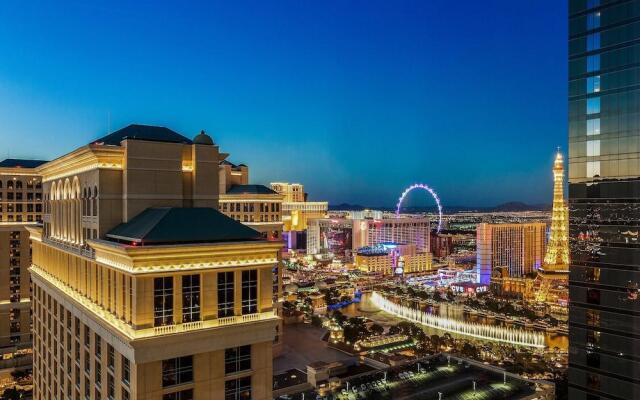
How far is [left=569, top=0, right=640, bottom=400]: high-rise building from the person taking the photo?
30984 millimetres

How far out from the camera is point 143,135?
28781 millimetres

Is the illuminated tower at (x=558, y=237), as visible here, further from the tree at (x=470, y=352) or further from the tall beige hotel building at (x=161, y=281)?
the tall beige hotel building at (x=161, y=281)

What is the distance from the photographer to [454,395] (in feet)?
155

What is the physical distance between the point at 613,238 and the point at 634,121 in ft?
24.8

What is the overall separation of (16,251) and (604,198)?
73.2 m

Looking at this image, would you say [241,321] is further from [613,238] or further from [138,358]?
[613,238]

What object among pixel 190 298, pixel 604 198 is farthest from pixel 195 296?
pixel 604 198

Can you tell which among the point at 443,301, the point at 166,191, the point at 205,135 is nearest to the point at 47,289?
the point at 166,191

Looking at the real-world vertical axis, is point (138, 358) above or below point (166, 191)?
below

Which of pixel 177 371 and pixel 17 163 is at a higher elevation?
pixel 17 163

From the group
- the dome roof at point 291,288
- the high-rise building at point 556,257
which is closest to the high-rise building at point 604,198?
the high-rise building at point 556,257

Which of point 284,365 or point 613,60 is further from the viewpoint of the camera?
point 284,365

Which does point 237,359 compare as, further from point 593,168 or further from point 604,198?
point 593,168

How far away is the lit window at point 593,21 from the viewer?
1293 inches
